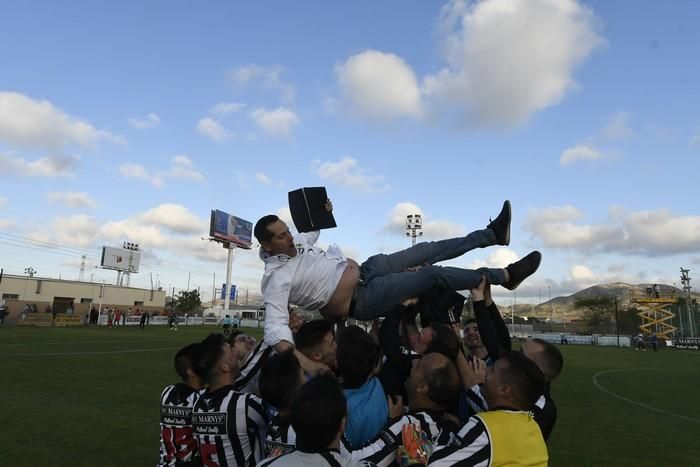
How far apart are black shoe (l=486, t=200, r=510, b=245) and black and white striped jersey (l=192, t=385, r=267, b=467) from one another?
8.15ft

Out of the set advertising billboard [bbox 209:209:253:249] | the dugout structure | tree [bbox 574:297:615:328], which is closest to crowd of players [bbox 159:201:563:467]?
advertising billboard [bbox 209:209:253:249]

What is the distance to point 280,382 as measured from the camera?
2.58 meters

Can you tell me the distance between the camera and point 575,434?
7.56 m

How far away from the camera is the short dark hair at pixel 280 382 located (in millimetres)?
2568

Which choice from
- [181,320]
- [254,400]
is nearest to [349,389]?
[254,400]

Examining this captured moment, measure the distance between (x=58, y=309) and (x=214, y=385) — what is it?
213ft

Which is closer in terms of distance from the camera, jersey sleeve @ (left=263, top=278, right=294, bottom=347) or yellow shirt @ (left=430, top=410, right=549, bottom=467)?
yellow shirt @ (left=430, top=410, right=549, bottom=467)

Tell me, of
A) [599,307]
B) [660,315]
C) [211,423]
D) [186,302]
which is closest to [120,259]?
[186,302]

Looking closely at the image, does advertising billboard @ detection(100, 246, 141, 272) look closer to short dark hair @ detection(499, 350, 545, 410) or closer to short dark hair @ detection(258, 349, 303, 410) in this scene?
short dark hair @ detection(258, 349, 303, 410)

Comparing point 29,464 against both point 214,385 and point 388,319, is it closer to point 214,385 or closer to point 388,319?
point 214,385

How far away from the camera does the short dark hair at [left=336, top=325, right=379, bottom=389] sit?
261 centimetres

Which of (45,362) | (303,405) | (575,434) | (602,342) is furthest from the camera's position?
(602,342)

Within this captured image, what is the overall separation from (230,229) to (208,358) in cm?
5137

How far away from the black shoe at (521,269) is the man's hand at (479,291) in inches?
12.8
